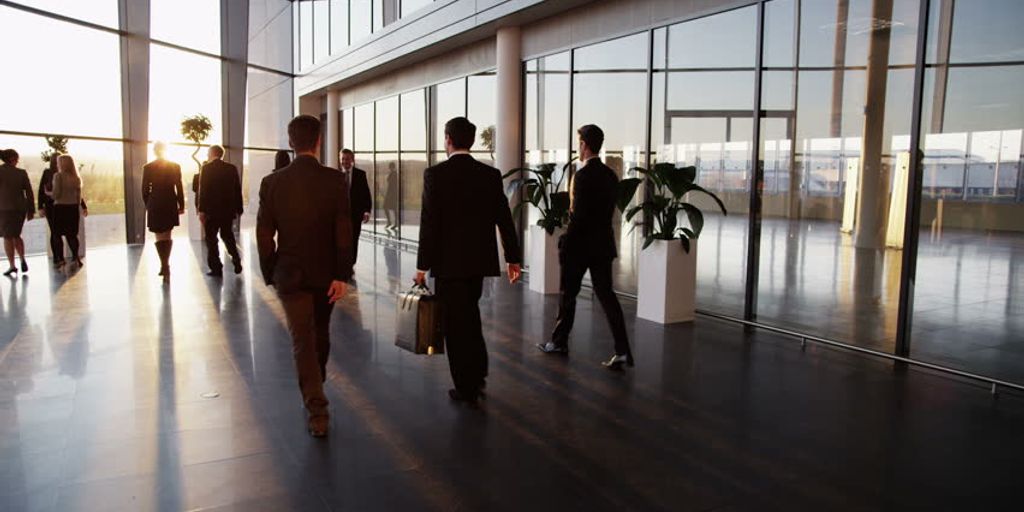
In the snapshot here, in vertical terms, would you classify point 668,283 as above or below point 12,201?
below

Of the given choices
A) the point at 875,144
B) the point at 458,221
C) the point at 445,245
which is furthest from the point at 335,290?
the point at 875,144

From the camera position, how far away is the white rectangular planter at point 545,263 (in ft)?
28.7

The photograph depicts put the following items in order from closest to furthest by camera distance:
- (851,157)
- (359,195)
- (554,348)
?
1. (554,348)
2. (851,157)
3. (359,195)

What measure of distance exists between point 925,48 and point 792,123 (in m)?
1.34

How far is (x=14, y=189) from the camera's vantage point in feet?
31.2

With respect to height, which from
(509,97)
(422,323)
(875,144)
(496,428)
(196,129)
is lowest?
(496,428)

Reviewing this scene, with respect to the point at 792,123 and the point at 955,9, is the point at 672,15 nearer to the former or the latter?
the point at 792,123

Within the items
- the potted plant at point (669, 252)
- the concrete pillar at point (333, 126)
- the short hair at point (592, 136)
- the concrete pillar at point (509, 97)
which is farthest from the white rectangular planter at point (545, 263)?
the concrete pillar at point (333, 126)

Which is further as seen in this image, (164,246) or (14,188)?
(14,188)

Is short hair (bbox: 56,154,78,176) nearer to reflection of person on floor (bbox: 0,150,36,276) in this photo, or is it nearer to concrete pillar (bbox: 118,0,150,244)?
reflection of person on floor (bbox: 0,150,36,276)

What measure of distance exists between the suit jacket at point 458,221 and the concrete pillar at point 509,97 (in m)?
6.35

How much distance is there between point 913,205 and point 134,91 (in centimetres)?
1311

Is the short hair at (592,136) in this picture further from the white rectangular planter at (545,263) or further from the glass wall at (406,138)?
the glass wall at (406,138)

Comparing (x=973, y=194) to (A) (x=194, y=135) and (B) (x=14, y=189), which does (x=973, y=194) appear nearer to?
(B) (x=14, y=189)
